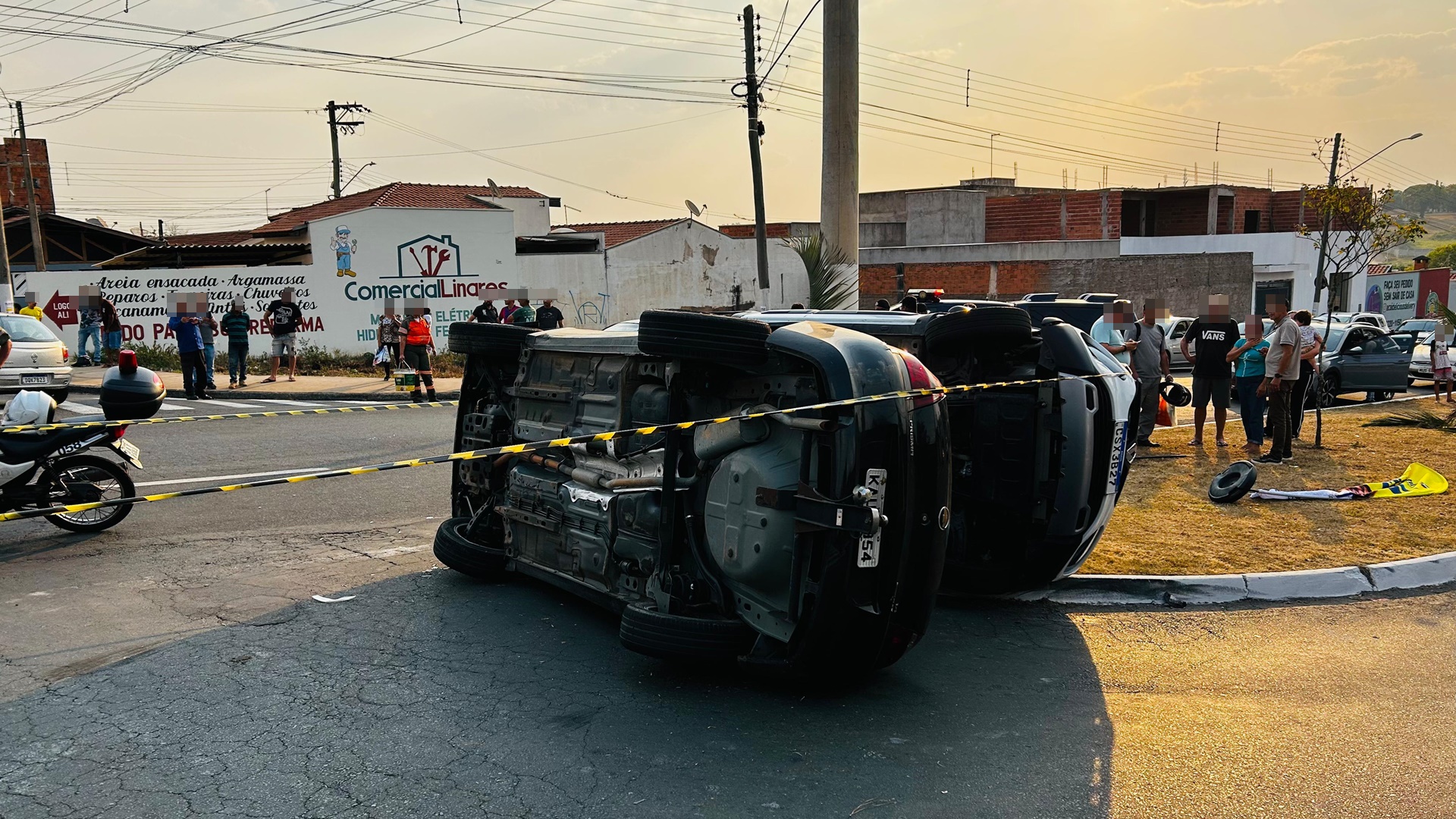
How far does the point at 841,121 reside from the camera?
18531 millimetres

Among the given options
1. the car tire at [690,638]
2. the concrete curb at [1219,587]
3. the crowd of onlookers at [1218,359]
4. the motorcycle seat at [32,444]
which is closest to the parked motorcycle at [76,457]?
the motorcycle seat at [32,444]

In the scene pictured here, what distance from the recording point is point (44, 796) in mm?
3920

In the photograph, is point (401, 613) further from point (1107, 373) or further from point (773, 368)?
point (1107, 373)

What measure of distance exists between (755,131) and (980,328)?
1941 centimetres

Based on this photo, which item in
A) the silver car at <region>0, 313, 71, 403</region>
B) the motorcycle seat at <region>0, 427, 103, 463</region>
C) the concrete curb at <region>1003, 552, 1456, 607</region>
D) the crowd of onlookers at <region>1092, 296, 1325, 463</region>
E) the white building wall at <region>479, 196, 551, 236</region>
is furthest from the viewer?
the white building wall at <region>479, 196, 551, 236</region>

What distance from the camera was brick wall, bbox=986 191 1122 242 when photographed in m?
52.0

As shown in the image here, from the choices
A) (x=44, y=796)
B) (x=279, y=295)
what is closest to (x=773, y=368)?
(x=44, y=796)

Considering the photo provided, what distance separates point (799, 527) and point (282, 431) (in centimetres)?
1109

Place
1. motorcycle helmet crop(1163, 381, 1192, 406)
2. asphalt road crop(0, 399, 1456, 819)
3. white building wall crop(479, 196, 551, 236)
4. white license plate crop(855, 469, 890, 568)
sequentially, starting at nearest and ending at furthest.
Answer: asphalt road crop(0, 399, 1456, 819)
white license plate crop(855, 469, 890, 568)
motorcycle helmet crop(1163, 381, 1192, 406)
white building wall crop(479, 196, 551, 236)

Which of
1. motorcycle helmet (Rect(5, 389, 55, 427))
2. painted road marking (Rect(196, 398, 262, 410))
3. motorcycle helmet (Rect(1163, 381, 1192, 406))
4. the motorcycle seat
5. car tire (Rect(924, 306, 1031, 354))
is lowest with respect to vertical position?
painted road marking (Rect(196, 398, 262, 410))

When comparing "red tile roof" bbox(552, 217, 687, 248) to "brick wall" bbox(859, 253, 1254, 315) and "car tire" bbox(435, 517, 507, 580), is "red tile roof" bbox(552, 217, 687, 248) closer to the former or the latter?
"brick wall" bbox(859, 253, 1254, 315)

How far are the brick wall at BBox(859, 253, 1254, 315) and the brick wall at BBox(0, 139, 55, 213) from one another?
35.3 m

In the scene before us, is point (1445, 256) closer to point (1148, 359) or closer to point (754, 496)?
point (1148, 359)

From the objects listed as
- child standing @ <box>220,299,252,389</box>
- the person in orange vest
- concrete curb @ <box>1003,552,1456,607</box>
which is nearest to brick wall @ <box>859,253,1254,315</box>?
the person in orange vest
